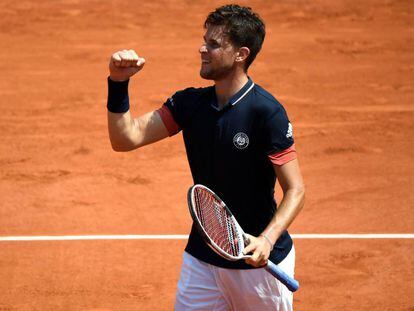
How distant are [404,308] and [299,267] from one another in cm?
115

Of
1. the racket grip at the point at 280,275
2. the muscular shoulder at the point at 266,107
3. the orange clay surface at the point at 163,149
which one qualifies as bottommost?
the orange clay surface at the point at 163,149

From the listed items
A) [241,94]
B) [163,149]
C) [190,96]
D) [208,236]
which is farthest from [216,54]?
[163,149]

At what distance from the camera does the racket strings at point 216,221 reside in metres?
5.12

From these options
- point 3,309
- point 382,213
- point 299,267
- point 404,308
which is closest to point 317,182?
point 382,213

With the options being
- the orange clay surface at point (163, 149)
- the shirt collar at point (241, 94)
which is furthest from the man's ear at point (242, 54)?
the orange clay surface at point (163, 149)

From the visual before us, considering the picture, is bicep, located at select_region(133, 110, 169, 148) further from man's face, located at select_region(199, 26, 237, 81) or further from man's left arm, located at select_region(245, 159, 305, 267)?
man's left arm, located at select_region(245, 159, 305, 267)

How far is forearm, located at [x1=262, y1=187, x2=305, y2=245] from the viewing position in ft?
16.9

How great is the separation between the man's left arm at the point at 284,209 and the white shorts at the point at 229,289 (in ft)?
1.62

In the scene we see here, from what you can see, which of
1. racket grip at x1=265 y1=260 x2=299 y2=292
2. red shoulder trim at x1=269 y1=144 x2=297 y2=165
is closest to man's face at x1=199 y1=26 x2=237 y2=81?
red shoulder trim at x1=269 y1=144 x2=297 y2=165

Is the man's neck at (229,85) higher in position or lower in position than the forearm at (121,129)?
higher

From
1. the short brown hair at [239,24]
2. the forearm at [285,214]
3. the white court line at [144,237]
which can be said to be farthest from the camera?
the white court line at [144,237]

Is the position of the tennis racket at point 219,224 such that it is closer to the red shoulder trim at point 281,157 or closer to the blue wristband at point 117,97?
the red shoulder trim at point 281,157

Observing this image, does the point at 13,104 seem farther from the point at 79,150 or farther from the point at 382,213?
the point at 382,213

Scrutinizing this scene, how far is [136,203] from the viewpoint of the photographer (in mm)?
10109
